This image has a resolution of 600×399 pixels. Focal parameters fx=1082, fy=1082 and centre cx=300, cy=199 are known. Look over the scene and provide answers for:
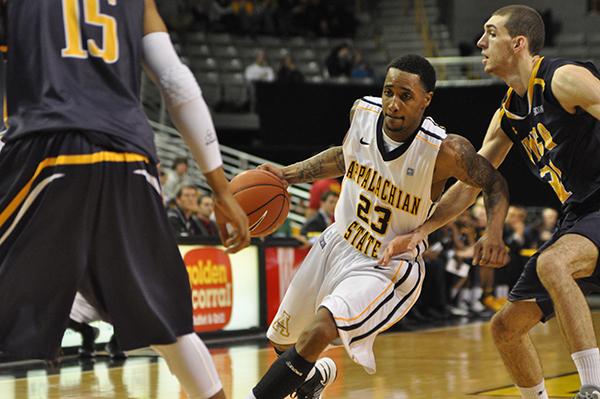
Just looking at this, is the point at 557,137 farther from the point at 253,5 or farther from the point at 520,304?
the point at 253,5

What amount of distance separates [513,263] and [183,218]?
232 inches

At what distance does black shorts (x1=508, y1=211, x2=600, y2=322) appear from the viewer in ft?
16.0

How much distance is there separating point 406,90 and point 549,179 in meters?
0.82

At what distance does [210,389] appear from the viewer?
3328 millimetres

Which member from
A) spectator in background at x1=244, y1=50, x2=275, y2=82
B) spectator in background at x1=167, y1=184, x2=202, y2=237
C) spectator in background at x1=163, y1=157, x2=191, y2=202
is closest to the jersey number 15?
spectator in background at x1=167, y1=184, x2=202, y2=237

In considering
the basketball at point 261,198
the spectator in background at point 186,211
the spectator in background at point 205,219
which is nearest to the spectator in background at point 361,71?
the spectator in background at point 205,219

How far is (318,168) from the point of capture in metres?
5.34

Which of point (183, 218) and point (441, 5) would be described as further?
point (441, 5)

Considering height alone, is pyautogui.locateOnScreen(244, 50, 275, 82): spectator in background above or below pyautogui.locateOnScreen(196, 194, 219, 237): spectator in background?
above

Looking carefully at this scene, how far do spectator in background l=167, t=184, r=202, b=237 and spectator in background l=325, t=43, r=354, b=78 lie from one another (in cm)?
968

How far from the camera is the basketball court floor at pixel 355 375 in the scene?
6.75 m

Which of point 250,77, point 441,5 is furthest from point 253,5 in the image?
point 441,5

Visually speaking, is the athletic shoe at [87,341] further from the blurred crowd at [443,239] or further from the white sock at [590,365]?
the white sock at [590,365]

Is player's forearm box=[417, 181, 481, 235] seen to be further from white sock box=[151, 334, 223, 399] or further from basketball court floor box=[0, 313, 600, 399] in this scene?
white sock box=[151, 334, 223, 399]
